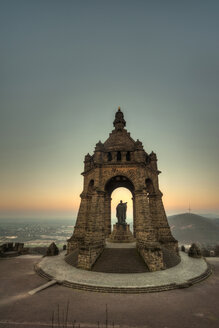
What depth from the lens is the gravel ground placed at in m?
7.77

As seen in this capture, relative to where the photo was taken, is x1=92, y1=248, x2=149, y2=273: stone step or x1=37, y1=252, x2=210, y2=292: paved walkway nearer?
x1=37, y1=252, x2=210, y2=292: paved walkway

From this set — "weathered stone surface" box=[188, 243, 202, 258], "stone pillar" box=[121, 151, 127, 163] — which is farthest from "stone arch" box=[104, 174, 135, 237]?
"weathered stone surface" box=[188, 243, 202, 258]

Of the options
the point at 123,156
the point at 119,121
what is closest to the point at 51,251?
the point at 123,156

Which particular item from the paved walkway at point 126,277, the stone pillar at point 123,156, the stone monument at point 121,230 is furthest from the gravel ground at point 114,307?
the stone pillar at point 123,156

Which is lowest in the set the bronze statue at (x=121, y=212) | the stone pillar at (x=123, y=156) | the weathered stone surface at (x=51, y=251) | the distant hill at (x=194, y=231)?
the distant hill at (x=194, y=231)

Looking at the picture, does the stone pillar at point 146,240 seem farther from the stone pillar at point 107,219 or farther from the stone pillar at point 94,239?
the stone pillar at point 107,219

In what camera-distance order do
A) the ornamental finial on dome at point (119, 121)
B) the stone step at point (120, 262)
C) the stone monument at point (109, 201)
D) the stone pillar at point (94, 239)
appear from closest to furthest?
1. the stone step at point (120, 262)
2. the stone pillar at point (94, 239)
3. the stone monument at point (109, 201)
4. the ornamental finial on dome at point (119, 121)

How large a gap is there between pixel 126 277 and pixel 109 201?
11.6 metres

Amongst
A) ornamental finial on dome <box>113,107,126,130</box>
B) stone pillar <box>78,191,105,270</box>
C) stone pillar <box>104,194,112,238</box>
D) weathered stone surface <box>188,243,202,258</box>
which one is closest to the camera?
stone pillar <box>78,191,105,270</box>

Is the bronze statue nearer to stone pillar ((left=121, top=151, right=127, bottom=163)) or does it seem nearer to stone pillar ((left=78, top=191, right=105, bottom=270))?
stone pillar ((left=78, top=191, right=105, bottom=270))

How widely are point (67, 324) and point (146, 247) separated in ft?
30.2

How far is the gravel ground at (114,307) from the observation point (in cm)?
777

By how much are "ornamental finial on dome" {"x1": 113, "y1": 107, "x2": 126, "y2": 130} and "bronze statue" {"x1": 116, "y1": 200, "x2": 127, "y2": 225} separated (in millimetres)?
10968

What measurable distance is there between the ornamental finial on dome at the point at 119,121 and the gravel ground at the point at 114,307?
64.3ft
